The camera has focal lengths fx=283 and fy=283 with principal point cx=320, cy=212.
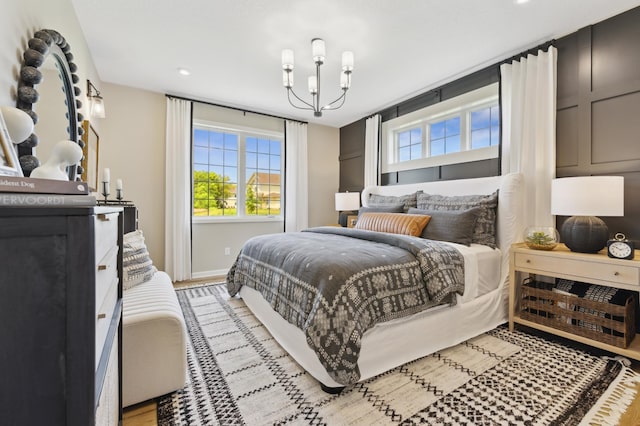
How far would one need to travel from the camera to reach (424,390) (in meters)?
1.59

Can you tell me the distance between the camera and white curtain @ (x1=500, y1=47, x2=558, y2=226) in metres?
2.52

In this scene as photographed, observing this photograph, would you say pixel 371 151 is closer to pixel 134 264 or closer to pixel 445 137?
pixel 445 137

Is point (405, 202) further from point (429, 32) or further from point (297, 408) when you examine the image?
point (297, 408)

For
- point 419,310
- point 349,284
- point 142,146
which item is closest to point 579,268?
point 419,310

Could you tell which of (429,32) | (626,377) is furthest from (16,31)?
(626,377)

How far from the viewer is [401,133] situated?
13.8ft

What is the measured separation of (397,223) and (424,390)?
151 centimetres

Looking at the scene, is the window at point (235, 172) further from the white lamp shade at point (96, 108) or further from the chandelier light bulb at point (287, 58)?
the chandelier light bulb at point (287, 58)

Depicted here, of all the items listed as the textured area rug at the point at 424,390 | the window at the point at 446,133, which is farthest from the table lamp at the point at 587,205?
the window at the point at 446,133

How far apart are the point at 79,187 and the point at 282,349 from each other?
1.74 meters

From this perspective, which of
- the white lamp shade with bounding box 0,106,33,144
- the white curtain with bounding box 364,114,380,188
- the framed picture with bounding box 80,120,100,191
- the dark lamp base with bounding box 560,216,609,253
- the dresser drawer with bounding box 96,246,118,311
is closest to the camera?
the dresser drawer with bounding box 96,246,118,311

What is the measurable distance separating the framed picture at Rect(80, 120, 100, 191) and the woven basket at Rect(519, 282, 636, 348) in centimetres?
368

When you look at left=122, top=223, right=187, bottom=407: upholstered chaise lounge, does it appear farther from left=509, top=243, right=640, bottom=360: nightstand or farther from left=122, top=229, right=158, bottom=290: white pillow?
left=509, top=243, right=640, bottom=360: nightstand

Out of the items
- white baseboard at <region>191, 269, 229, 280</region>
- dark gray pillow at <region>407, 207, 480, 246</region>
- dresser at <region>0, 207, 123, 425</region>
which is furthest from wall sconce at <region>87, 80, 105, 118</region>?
dark gray pillow at <region>407, 207, 480, 246</region>
